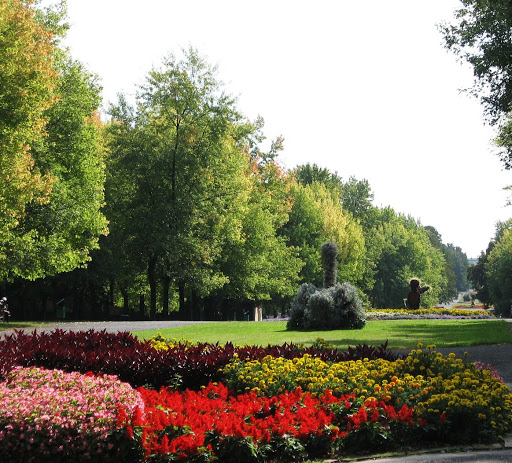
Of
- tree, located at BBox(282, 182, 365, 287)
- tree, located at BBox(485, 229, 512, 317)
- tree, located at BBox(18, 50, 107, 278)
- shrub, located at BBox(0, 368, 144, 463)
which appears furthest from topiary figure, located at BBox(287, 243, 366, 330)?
tree, located at BBox(485, 229, 512, 317)

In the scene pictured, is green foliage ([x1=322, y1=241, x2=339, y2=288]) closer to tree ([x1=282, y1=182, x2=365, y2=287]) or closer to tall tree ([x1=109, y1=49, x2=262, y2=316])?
tall tree ([x1=109, y1=49, x2=262, y2=316])

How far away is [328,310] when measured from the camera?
68.3ft

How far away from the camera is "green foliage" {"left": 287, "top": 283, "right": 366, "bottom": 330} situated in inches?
820

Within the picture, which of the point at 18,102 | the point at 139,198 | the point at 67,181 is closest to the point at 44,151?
the point at 67,181

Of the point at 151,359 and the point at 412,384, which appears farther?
the point at 151,359

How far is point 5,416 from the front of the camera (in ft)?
19.7

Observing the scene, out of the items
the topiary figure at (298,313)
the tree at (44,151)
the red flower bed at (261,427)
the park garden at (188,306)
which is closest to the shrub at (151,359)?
the park garden at (188,306)

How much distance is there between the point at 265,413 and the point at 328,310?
14200 millimetres

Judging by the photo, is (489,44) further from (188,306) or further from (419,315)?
(188,306)

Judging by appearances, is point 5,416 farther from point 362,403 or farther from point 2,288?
point 2,288

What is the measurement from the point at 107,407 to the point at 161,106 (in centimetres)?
3174

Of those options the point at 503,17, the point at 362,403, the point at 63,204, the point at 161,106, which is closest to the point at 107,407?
the point at 362,403

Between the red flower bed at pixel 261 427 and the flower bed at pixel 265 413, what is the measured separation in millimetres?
12

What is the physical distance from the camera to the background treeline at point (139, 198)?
22.7 m
